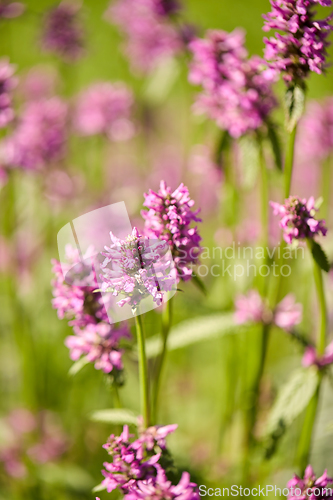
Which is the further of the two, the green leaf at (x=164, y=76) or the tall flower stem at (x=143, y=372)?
the green leaf at (x=164, y=76)

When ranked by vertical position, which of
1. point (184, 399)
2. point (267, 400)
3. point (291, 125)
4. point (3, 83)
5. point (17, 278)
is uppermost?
point (3, 83)

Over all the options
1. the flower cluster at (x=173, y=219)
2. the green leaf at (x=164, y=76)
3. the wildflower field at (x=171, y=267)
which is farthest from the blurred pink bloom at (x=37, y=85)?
the flower cluster at (x=173, y=219)

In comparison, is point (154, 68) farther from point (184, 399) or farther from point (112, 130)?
point (184, 399)

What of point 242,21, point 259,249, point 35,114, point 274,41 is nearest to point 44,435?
point 259,249

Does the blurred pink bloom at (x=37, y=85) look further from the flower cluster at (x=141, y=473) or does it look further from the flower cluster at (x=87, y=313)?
the flower cluster at (x=141, y=473)

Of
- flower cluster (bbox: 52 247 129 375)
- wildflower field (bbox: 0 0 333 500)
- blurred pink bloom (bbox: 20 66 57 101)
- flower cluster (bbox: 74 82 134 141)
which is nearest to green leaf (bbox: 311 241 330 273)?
wildflower field (bbox: 0 0 333 500)

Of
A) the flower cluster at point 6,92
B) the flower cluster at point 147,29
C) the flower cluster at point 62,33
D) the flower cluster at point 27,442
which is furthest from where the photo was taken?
the flower cluster at point 62,33

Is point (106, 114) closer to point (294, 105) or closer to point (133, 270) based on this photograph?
point (294, 105)

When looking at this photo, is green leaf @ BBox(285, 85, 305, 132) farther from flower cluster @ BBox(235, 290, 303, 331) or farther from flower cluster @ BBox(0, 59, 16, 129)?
flower cluster @ BBox(0, 59, 16, 129)
